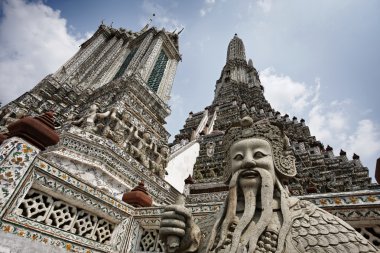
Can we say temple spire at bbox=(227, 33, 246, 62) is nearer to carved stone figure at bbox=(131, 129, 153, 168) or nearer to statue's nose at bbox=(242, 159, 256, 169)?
carved stone figure at bbox=(131, 129, 153, 168)

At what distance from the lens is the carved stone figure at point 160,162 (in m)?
9.12

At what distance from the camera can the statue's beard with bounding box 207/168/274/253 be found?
170 centimetres

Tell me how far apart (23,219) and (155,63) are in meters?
13.1

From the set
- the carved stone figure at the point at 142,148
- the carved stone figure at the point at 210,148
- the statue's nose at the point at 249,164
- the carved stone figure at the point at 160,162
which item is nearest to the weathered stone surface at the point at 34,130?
the statue's nose at the point at 249,164

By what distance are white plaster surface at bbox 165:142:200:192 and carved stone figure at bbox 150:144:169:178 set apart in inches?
36.0

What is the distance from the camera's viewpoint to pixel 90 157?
21.6ft

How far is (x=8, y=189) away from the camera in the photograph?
2625mm

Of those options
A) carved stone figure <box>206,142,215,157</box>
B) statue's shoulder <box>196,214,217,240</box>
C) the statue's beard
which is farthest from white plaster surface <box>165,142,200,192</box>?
the statue's beard

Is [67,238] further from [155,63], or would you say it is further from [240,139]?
[155,63]

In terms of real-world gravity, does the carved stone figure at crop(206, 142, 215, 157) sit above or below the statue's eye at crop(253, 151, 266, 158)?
above

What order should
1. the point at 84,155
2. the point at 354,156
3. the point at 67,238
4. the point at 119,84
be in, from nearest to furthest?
the point at 67,238
the point at 84,155
the point at 119,84
the point at 354,156

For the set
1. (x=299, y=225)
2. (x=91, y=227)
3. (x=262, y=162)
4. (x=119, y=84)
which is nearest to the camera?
(x=299, y=225)

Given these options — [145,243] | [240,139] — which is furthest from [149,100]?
[240,139]

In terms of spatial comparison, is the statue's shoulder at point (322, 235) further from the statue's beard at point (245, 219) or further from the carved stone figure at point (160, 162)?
the carved stone figure at point (160, 162)
